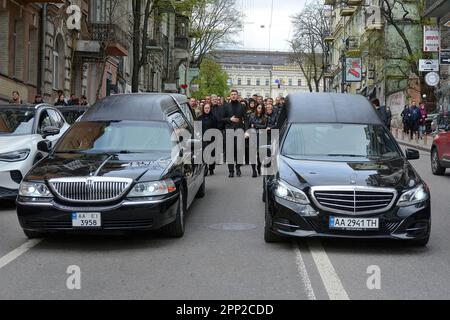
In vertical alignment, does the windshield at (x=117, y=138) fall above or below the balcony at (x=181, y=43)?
below

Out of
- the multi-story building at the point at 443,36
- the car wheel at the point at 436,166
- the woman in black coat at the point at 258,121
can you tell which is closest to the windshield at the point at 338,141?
the woman in black coat at the point at 258,121

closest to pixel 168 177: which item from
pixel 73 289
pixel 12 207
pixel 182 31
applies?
pixel 73 289

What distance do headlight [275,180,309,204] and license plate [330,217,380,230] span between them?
38 cm

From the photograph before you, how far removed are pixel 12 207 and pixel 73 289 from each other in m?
5.27

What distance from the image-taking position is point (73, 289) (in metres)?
5.43

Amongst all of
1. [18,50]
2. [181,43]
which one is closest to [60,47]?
[18,50]

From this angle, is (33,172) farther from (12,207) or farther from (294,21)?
(294,21)

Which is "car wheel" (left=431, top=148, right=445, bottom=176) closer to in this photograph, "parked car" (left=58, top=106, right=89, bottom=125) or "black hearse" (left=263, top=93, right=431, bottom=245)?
"black hearse" (left=263, top=93, right=431, bottom=245)

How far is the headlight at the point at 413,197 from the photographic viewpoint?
6852 mm

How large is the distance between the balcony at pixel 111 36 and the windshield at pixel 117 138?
20.4 m

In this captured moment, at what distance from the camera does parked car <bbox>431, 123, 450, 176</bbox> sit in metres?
15.0

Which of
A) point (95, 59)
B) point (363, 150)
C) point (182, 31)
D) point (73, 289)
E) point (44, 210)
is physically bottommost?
point (73, 289)

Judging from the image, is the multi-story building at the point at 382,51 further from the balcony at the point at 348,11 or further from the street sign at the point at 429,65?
the street sign at the point at 429,65

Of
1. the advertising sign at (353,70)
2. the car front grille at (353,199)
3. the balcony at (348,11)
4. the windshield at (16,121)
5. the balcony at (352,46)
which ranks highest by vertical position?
the balcony at (348,11)
